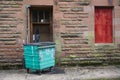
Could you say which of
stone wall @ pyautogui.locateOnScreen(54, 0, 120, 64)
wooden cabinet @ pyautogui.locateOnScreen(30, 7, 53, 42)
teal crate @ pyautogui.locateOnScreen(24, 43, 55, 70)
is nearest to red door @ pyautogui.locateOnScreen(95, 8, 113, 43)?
stone wall @ pyautogui.locateOnScreen(54, 0, 120, 64)

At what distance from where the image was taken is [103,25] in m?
12.3

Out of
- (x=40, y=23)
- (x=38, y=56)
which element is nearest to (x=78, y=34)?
(x=40, y=23)

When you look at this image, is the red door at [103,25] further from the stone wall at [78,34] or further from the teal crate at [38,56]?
the teal crate at [38,56]

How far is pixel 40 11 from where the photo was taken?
12312 millimetres

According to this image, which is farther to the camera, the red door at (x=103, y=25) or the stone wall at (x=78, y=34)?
the red door at (x=103, y=25)

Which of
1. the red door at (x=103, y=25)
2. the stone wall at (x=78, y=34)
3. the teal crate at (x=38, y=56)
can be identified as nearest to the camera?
the teal crate at (x=38, y=56)

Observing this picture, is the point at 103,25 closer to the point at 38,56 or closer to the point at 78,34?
the point at 78,34

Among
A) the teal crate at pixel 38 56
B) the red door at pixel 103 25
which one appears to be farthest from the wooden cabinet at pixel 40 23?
the red door at pixel 103 25

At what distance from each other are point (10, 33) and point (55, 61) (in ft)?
7.69

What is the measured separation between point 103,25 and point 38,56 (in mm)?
3747

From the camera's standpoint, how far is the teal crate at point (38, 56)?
33.7 ft

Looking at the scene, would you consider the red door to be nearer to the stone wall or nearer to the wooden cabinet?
the stone wall

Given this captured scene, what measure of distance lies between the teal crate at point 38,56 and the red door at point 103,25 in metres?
2.57

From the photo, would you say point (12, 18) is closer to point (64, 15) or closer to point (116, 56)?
point (64, 15)
